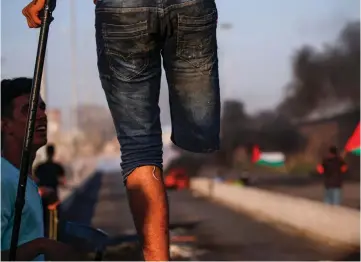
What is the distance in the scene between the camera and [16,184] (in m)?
2.36

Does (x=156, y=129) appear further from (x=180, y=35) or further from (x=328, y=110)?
(x=328, y=110)

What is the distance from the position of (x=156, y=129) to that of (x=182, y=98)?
10 cm

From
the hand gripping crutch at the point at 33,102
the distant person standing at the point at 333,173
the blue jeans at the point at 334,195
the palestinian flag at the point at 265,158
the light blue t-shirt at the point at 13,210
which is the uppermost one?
the hand gripping crutch at the point at 33,102

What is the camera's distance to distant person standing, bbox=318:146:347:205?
9.06 metres

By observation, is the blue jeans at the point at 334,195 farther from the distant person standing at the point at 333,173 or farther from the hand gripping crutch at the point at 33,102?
the hand gripping crutch at the point at 33,102

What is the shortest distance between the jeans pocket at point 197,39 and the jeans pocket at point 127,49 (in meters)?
0.09

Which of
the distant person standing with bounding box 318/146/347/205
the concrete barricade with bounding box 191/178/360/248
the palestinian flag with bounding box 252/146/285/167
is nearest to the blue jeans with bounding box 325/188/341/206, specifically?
the distant person standing with bounding box 318/146/347/205

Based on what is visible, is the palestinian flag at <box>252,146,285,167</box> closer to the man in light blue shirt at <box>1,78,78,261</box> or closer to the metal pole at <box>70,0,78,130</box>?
the metal pole at <box>70,0,78,130</box>

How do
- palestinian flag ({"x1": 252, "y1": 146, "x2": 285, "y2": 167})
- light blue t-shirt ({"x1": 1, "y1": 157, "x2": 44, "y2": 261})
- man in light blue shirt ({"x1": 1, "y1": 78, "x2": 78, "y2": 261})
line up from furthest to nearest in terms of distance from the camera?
palestinian flag ({"x1": 252, "y1": 146, "x2": 285, "y2": 167}) → light blue t-shirt ({"x1": 1, "y1": 157, "x2": 44, "y2": 261}) → man in light blue shirt ({"x1": 1, "y1": 78, "x2": 78, "y2": 261})

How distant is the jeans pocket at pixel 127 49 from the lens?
6.29 ft

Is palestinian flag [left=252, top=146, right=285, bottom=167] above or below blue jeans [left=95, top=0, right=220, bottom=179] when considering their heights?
below

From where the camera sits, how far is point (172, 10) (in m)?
1.90

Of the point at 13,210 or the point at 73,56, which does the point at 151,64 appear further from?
the point at 73,56

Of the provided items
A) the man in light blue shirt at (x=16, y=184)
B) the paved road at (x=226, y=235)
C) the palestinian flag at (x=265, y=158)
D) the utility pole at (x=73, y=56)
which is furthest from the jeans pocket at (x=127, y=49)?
the palestinian flag at (x=265, y=158)
